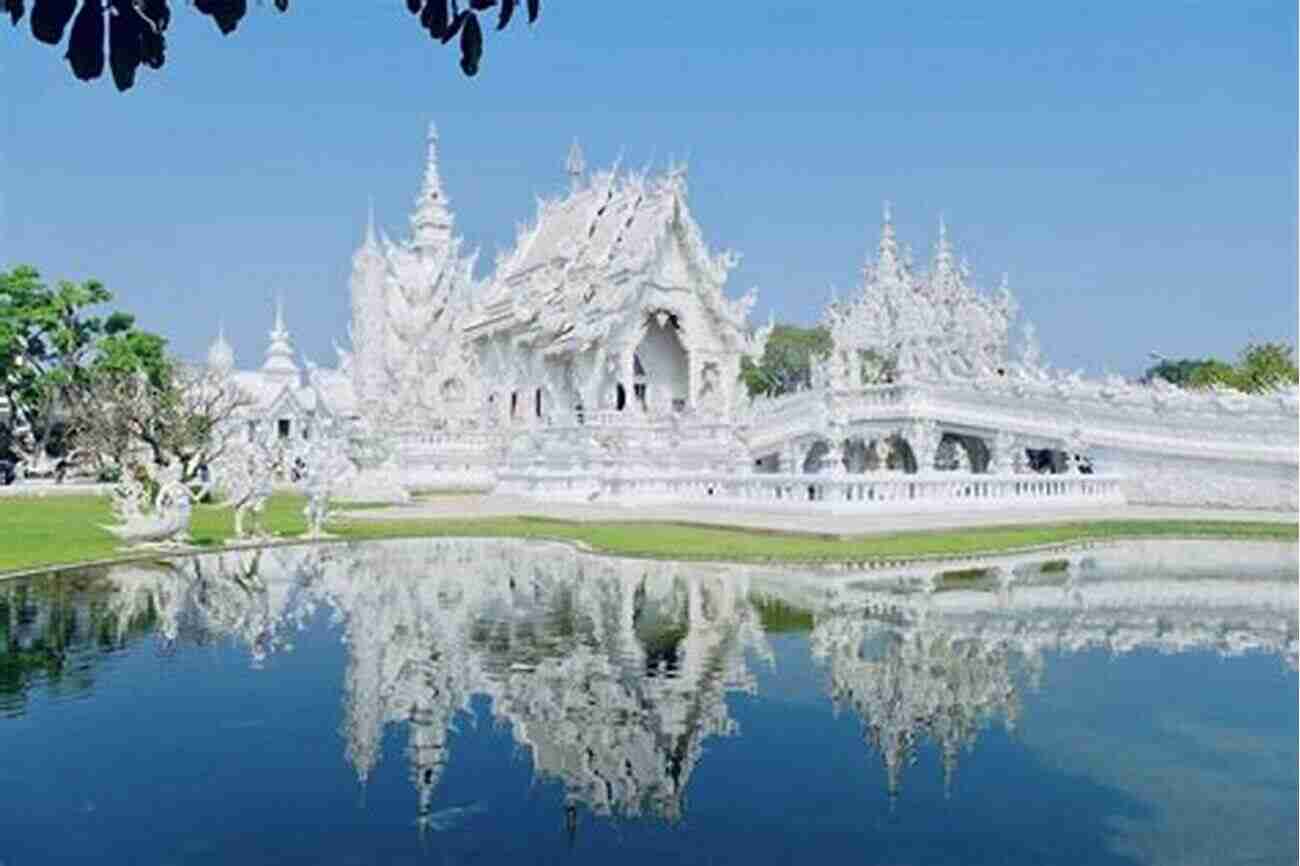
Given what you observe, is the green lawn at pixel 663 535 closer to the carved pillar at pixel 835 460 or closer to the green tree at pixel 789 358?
the carved pillar at pixel 835 460

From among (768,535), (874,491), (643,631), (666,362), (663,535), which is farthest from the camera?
(666,362)

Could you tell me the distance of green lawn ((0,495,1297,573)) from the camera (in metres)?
14.5

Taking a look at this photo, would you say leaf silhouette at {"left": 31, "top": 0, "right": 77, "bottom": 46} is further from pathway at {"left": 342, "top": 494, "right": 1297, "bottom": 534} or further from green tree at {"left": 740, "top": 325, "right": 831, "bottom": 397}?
green tree at {"left": 740, "top": 325, "right": 831, "bottom": 397}

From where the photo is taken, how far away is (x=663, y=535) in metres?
17.6

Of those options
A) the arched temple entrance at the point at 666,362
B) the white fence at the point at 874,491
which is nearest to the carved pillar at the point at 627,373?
the arched temple entrance at the point at 666,362

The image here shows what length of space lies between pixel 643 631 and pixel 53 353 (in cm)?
3800

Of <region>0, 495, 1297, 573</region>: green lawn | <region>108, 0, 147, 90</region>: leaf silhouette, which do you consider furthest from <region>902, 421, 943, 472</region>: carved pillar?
<region>108, 0, 147, 90</region>: leaf silhouette

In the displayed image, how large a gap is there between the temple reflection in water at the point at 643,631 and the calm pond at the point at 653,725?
0.13 feet

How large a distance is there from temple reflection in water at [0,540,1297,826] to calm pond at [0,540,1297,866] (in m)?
0.04

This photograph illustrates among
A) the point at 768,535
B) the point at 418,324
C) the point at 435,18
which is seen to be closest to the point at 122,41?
the point at 435,18

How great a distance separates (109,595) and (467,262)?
34941 mm

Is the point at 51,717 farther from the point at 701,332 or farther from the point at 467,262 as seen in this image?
the point at 467,262

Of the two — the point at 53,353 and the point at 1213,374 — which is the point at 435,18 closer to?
the point at 53,353

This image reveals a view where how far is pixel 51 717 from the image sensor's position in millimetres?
6734
